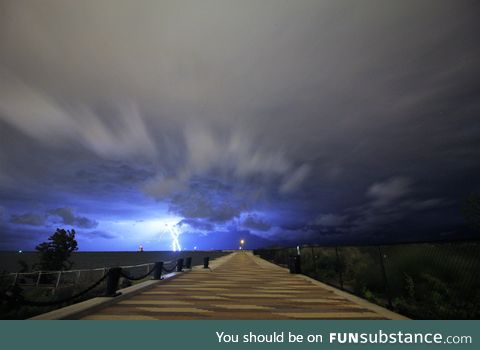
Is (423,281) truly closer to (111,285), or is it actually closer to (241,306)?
(241,306)

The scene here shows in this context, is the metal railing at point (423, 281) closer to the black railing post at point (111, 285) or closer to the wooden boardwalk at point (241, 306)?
the wooden boardwalk at point (241, 306)

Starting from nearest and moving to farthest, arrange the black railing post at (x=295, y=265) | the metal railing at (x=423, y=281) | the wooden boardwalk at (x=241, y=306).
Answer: the wooden boardwalk at (x=241, y=306) → the metal railing at (x=423, y=281) → the black railing post at (x=295, y=265)

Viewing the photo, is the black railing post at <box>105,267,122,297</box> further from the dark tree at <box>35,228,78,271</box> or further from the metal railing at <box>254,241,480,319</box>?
the dark tree at <box>35,228,78,271</box>

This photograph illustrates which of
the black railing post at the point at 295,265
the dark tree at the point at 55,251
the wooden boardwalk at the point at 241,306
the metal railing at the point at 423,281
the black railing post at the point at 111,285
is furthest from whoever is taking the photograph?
the dark tree at the point at 55,251

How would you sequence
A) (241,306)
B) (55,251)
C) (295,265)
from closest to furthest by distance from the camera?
(241,306), (295,265), (55,251)

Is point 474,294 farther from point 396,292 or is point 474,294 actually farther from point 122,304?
point 122,304

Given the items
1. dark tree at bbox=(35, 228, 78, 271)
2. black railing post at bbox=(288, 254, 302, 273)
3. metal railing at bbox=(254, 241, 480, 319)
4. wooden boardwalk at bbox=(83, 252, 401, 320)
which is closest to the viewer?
wooden boardwalk at bbox=(83, 252, 401, 320)

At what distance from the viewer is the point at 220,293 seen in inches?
260

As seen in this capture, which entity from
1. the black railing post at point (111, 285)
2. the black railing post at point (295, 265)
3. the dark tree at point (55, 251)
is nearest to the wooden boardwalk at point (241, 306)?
the black railing post at point (111, 285)

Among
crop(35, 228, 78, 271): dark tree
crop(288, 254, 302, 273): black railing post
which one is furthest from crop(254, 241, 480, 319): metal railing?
crop(35, 228, 78, 271): dark tree

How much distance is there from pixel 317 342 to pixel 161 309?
10.7 ft

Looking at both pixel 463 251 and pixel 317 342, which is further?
pixel 463 251

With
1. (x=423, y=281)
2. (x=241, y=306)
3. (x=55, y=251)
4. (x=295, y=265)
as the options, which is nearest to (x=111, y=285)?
(x=241, y=306)

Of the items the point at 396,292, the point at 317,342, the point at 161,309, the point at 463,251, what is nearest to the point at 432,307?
the point at 396,292
